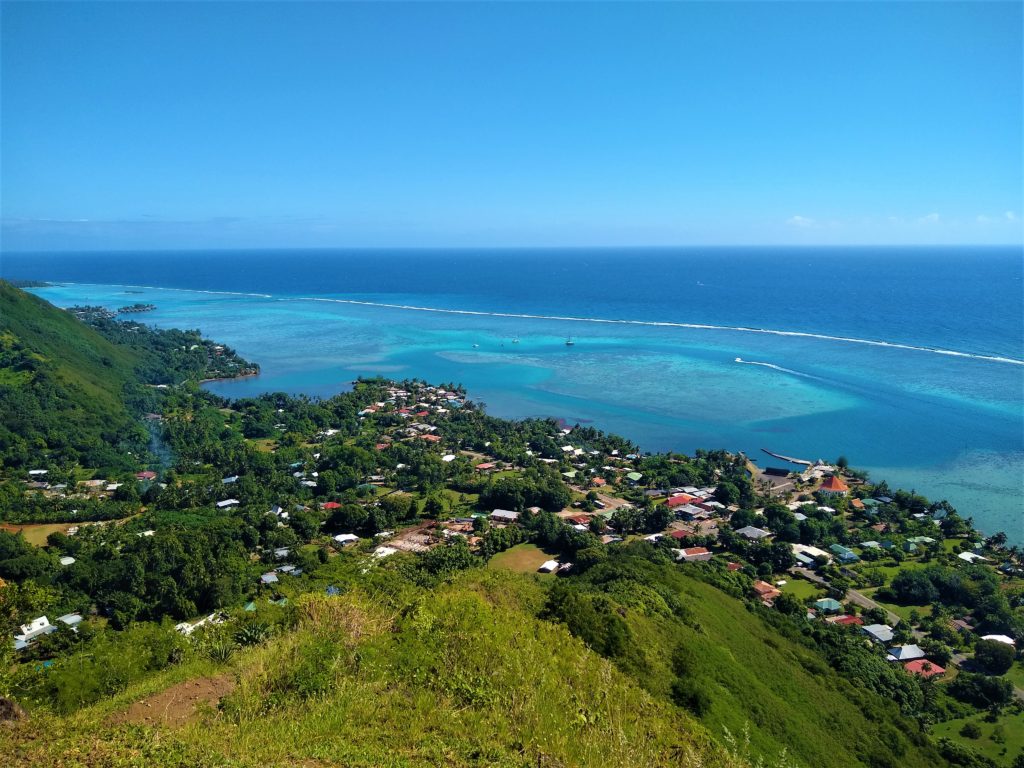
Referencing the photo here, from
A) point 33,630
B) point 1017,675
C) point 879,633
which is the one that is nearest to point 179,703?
point 33,630

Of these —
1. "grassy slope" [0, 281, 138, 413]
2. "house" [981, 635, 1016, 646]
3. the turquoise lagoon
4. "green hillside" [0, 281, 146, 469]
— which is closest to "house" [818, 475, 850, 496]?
the turquoise lagoon

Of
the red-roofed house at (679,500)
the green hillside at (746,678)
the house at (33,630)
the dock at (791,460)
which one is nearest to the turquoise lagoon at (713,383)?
the dock at (791,460)

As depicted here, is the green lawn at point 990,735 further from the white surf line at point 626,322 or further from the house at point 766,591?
the white surf line at point 626,322

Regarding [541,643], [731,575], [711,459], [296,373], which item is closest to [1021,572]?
[731,575]

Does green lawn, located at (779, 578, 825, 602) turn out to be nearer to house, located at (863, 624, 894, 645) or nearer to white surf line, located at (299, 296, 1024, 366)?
house, located at (863, 624, 894, 645)

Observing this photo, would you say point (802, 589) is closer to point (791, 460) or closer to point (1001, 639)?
point (1001, 639)

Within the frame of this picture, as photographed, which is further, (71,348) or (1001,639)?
(71,348)

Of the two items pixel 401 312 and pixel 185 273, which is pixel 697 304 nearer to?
pixel 401 312
